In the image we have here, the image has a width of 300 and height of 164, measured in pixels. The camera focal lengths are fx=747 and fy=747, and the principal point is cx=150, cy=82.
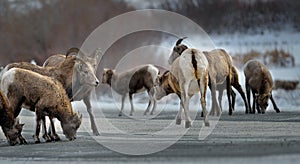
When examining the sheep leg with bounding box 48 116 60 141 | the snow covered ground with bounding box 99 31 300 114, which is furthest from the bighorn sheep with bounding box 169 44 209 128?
the snow covered ground with bounding box 99 31 300 114

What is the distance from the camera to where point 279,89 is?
123 ft

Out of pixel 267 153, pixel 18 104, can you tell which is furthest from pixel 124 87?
pixel 267 153

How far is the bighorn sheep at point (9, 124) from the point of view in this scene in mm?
15859

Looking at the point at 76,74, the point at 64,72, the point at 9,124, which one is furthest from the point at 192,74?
the point at 9,124

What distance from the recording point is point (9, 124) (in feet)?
52.3

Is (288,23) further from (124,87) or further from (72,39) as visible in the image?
(124,87)

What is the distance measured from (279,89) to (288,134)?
22.6 meters

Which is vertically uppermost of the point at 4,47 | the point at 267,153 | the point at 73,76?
the point at 4,47

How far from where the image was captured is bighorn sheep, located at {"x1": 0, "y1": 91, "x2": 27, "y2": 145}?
1586cm

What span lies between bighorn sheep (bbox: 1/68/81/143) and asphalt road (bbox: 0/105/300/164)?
1.56 feet

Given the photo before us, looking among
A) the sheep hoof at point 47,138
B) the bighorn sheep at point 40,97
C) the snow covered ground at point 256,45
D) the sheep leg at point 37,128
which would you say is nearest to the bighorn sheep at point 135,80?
the snow covered ground at point 256,45

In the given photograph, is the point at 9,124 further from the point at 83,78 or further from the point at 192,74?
the point at 192,74

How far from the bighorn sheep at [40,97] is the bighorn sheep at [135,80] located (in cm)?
1141

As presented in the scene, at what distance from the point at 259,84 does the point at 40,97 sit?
1143 cm
